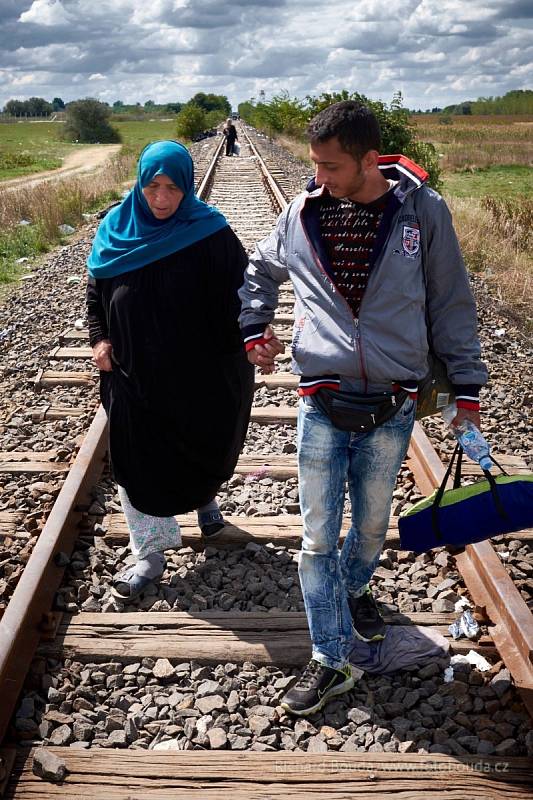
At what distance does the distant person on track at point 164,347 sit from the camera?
10.8 feet

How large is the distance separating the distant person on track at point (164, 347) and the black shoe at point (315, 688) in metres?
0.98

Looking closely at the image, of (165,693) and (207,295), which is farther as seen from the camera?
(207,295)

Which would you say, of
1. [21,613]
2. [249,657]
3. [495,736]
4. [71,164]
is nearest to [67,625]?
[21,613]

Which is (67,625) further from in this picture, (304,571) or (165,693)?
(304,571)

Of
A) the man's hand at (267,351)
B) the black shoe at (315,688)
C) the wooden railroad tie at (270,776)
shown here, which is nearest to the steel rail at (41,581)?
the wooden railroad tie at (270,776)

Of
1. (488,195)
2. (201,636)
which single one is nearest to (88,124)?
(488,195)

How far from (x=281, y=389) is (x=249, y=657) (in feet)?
9.86

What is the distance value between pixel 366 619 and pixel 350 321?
136 cm

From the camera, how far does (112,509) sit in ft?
13.9

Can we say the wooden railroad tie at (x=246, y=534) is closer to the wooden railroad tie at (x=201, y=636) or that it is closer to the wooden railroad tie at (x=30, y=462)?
the wooden railroad tie at (x=201, y=636)

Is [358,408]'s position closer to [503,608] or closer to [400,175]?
[400,175]

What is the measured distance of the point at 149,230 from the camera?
129 inches

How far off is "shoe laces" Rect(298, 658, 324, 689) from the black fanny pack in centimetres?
93

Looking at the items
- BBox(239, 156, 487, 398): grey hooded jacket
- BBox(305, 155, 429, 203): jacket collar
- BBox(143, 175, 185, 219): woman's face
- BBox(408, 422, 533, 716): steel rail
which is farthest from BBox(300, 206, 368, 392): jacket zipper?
BBox(408, 422, 533, 716): steel rail
